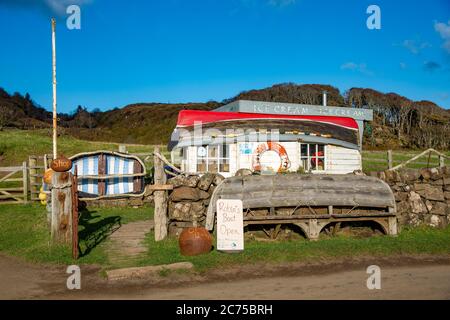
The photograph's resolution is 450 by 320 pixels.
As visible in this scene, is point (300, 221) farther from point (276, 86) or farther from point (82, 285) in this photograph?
point (276, 86)

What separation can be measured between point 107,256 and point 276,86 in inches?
→ 3382

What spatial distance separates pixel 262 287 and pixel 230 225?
9.75ft

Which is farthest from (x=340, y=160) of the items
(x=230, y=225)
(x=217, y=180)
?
(x=230, y=225)

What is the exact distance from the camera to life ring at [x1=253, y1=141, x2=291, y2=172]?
53.7ft

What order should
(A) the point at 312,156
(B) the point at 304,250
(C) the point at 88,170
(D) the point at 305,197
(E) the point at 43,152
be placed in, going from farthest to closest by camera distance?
(E) the point at 43,152, (C) the point at 88,170, (A) the point at 312,156, (D) the point at 305,197, (B) the point at 304,250

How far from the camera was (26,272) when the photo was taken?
8.83 metres

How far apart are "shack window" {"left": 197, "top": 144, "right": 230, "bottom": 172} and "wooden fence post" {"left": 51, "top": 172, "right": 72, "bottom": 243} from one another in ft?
22.1

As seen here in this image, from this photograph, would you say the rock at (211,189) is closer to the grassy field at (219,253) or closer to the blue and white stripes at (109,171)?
the grassy field at (219,253)

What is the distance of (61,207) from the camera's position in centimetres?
1009

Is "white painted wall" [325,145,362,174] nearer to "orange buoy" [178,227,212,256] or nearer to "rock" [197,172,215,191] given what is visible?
"rock" [197,172,215,191]

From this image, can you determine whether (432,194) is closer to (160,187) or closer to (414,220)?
(414,220)

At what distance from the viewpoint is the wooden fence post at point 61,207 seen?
10.1m

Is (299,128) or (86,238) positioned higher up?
(299,128)
